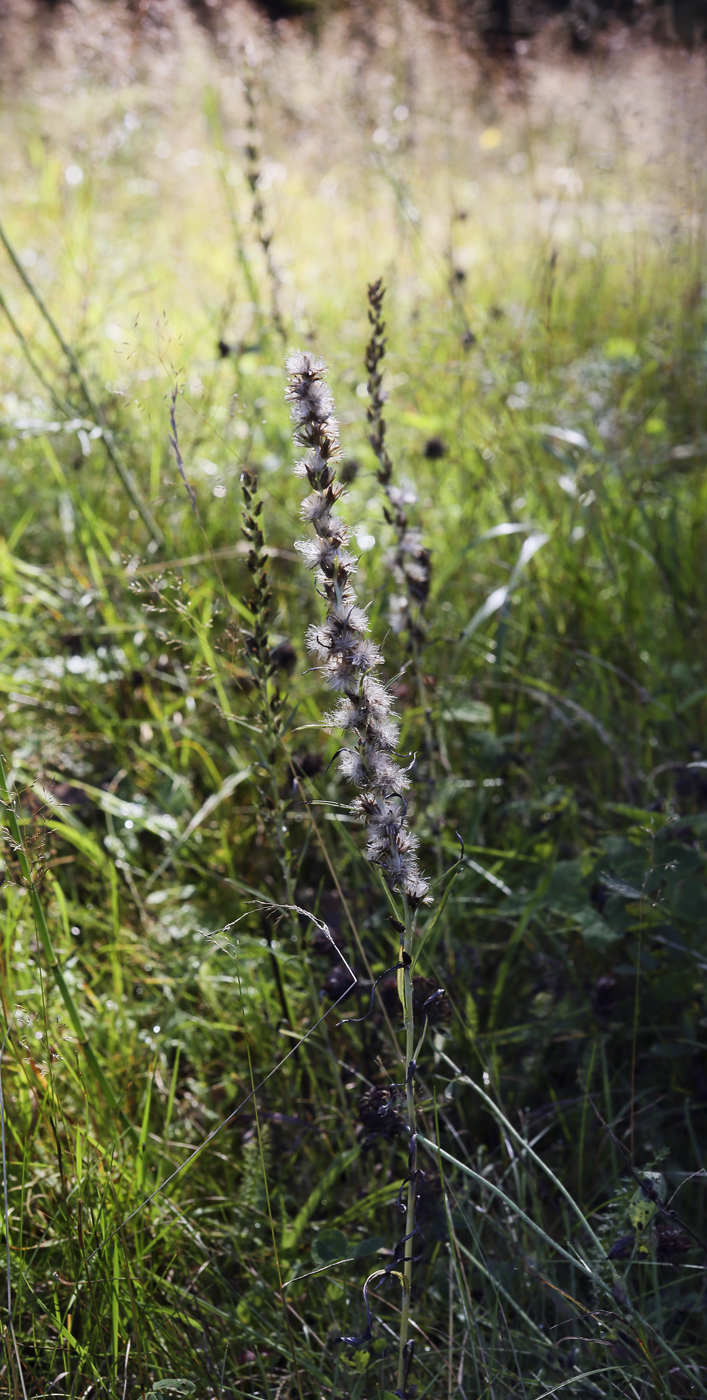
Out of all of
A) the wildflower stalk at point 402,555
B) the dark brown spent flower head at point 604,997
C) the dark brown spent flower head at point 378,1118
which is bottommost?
the dark brown spent flower head at point 604,997

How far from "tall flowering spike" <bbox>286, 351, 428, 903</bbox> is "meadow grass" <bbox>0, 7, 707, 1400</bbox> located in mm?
90

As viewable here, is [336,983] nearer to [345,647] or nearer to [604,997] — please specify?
[604,997]

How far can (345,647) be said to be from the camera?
2.60 ft

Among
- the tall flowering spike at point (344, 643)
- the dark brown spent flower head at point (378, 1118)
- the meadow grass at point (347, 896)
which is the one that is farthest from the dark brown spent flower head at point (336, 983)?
the tall flowering spike at point (344, 643)

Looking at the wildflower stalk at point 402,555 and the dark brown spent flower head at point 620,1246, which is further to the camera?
the wildflower stalk at point 402,555

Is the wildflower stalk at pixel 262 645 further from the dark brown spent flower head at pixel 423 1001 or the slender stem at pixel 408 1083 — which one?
the slender stem at pixel 408 1083

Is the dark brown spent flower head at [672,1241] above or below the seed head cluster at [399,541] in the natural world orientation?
below

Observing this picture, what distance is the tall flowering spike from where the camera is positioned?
80 centimetres

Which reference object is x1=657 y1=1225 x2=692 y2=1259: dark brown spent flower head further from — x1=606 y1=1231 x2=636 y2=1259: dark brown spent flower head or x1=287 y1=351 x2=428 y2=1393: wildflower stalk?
x1=287 y1=351 x2=428 y2=1393: wildflower stalk

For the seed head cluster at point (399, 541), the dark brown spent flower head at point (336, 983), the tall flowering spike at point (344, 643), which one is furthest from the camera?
the dark brown spent flower head at point (336, 983)

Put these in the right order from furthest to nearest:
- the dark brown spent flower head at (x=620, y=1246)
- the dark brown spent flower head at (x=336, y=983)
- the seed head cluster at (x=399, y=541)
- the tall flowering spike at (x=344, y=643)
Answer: the dark brown spent flower head at (x=336, y=983) < the seed head cluster at (x=399, y=541) < the dark brown spent flower head at (x=620, y=1246) < the tall flowering spike at (x=344, y=643)

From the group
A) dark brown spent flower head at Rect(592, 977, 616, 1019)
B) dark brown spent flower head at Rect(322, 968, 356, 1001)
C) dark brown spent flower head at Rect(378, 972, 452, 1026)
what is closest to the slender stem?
dark brown spent flower head at Rect(378, 972, 452, 1026)

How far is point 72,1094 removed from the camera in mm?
1371

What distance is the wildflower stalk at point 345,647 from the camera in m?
0.80
